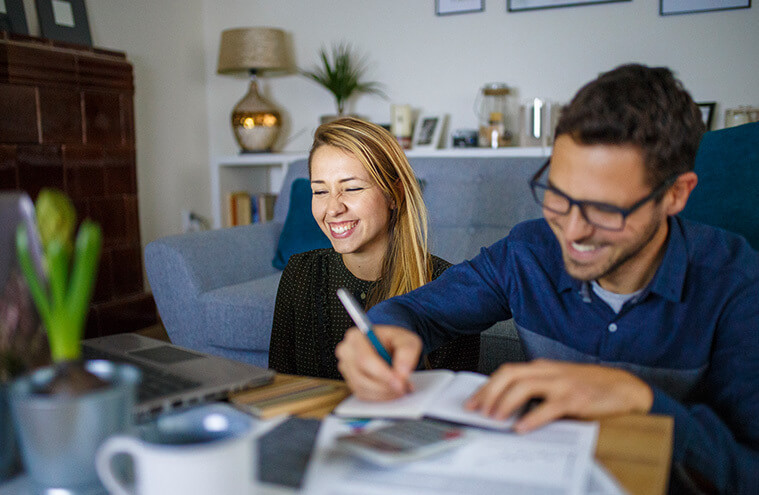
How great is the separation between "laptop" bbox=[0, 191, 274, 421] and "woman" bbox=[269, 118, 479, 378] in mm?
655

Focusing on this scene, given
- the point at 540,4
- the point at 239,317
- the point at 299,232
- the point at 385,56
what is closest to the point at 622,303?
the point at 239,317

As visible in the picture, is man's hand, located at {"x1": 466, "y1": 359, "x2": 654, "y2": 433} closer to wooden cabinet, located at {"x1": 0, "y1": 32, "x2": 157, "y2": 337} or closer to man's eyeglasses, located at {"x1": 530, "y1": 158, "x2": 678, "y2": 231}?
man's eyeglasses, located at {"x1": 530, "y1": 158, "x2": 678, "y2": 231}

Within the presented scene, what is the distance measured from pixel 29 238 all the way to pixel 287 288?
109 cm

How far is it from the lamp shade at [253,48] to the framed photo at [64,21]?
0.73 m

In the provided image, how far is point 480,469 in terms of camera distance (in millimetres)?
522

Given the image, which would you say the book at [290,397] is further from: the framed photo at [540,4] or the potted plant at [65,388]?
the framed photo at [540,4]

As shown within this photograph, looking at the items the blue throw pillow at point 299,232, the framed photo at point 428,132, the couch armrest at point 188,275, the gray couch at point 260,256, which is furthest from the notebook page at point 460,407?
the framed photo at point 428,132

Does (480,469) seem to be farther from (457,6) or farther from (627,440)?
(457,6)

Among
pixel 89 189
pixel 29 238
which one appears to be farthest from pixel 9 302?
pixel 89 189

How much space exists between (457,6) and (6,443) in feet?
10.6

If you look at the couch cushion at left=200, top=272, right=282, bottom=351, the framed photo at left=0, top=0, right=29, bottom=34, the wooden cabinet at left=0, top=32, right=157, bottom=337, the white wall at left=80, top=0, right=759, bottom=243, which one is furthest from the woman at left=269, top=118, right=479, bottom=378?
the white wall at left=80, top=0, right=759, bottom=243

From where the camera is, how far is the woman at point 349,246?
1518 millimetres

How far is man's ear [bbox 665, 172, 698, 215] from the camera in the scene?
889 millimetres

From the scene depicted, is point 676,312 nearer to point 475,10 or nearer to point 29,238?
point 29,238
